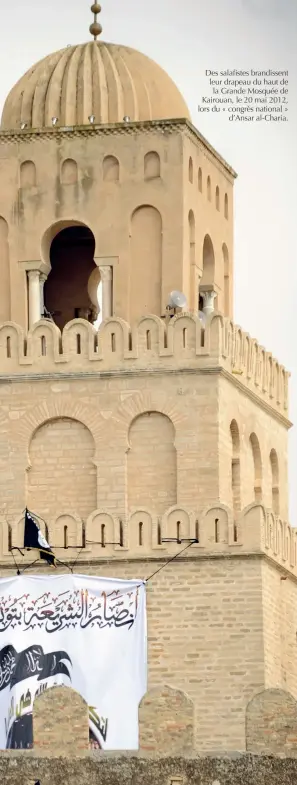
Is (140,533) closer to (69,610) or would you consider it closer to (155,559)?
(155,559)

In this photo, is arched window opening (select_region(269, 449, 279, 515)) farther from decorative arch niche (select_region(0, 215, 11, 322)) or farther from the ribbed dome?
the ribbed dome

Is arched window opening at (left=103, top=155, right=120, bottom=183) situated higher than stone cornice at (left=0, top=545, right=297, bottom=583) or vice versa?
arched window opening at (left=103, top=155, right=120, bottom=183)

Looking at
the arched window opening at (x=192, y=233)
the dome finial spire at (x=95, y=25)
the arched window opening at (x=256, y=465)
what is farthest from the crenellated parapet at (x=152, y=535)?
the dome finial spire at (x=95, y=25)

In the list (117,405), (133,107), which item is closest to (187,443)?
(117,405)

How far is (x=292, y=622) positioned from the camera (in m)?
60.8

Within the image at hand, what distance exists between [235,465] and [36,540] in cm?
370

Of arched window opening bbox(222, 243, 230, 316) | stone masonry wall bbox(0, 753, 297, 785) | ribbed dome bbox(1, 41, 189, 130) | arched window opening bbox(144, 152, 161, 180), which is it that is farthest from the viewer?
arched window opening bbox(222, 243, 230, 316)

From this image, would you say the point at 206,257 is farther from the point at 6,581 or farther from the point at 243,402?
the point at 6,581

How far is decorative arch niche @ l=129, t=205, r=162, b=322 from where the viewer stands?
200 feet

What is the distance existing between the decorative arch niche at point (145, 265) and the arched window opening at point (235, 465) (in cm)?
223

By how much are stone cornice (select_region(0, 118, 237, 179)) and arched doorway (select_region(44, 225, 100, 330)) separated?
2302 mm

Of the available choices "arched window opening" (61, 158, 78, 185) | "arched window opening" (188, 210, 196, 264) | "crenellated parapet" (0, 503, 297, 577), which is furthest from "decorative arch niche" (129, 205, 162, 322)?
"crenellated parapet" (0, 503, 297, 577)

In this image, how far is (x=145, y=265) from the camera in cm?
6097

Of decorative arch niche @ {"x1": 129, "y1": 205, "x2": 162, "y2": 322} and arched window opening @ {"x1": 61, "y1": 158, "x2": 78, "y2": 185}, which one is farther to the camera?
arched window opening @ {"x1": 61, "y1": 158, "x2": 78, "y2": 185}
